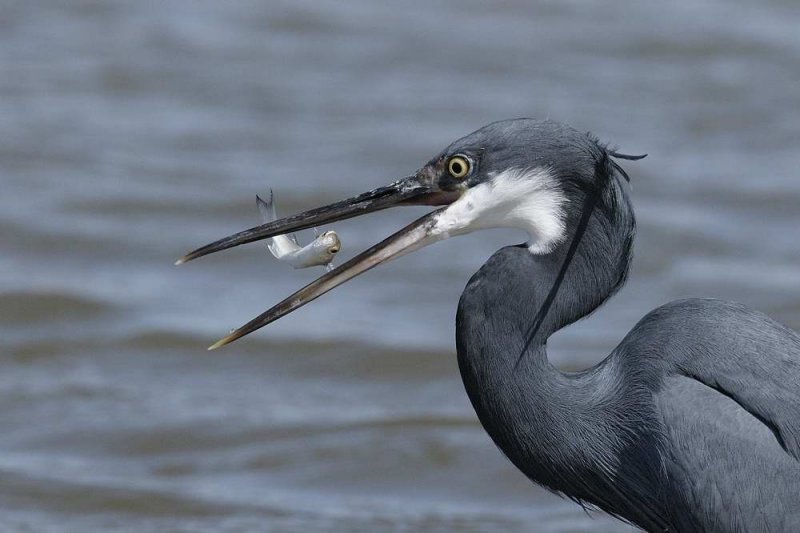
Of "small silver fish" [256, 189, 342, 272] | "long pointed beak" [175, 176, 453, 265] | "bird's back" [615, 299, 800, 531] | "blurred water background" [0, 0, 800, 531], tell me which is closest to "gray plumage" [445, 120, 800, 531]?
"bird's back" [615, 299, 800, 531]

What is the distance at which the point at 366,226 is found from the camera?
34.0 ft

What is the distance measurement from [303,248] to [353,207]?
10.3 inches

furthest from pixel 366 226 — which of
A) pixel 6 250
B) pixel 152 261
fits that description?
pixel 6 250

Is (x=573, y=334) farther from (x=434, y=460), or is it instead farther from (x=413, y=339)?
(x=434, y=460)

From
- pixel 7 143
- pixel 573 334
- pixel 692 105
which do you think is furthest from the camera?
pixel 692 105

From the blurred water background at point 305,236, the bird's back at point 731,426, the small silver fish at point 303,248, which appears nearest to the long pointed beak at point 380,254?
the small silver fish at point 303,248

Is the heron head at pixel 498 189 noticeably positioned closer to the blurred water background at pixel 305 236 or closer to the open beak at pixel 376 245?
the open beak at pixel 376 245

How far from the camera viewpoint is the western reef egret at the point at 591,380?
5070mm

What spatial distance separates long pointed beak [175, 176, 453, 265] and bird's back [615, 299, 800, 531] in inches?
38.0

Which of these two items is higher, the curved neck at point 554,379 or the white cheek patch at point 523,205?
the white cheek patch at point 523,205

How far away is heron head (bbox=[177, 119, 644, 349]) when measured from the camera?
5.12 meters

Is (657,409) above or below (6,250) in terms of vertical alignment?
above

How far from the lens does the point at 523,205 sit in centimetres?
516

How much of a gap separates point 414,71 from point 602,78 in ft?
5.06
